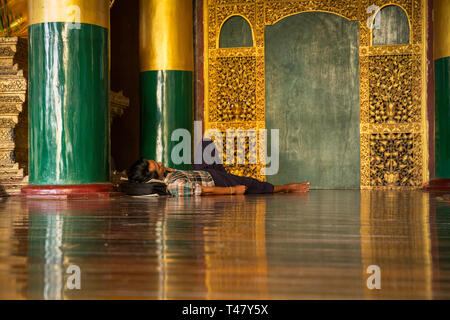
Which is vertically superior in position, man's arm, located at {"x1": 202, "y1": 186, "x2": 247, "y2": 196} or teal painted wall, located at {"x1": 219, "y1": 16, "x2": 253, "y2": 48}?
teal painted wall, located at {"x1": 219, "y1": 16, "x2": 253, "y2": 48}

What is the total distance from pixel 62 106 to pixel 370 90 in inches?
200

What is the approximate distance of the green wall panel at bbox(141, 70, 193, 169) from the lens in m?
7.19

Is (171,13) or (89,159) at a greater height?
(171,13)

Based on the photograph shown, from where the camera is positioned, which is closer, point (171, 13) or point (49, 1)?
point (49, 1)

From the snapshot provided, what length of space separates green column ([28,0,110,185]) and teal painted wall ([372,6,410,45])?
194 inches

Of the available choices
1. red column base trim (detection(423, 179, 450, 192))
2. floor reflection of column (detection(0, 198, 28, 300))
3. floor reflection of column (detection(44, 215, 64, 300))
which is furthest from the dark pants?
floor reflection of column (detection(44, 215, 64, 300))

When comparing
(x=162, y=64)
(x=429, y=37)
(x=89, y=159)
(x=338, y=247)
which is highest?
(x=429, y=37)

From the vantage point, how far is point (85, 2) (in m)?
4.59

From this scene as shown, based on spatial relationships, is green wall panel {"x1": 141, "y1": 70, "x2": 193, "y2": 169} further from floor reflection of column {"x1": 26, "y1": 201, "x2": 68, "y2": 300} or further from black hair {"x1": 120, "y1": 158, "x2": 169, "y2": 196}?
floor reflection of column {"x1": 26, "y1": 201, "x2": 68, "y2": 300}

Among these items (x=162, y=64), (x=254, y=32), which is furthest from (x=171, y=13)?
(x=254, y=32)

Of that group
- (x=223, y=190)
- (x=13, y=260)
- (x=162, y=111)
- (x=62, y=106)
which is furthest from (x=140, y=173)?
(x=13, y=260)

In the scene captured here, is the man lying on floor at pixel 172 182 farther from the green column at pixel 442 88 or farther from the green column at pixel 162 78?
the green column at pixel 442 88
